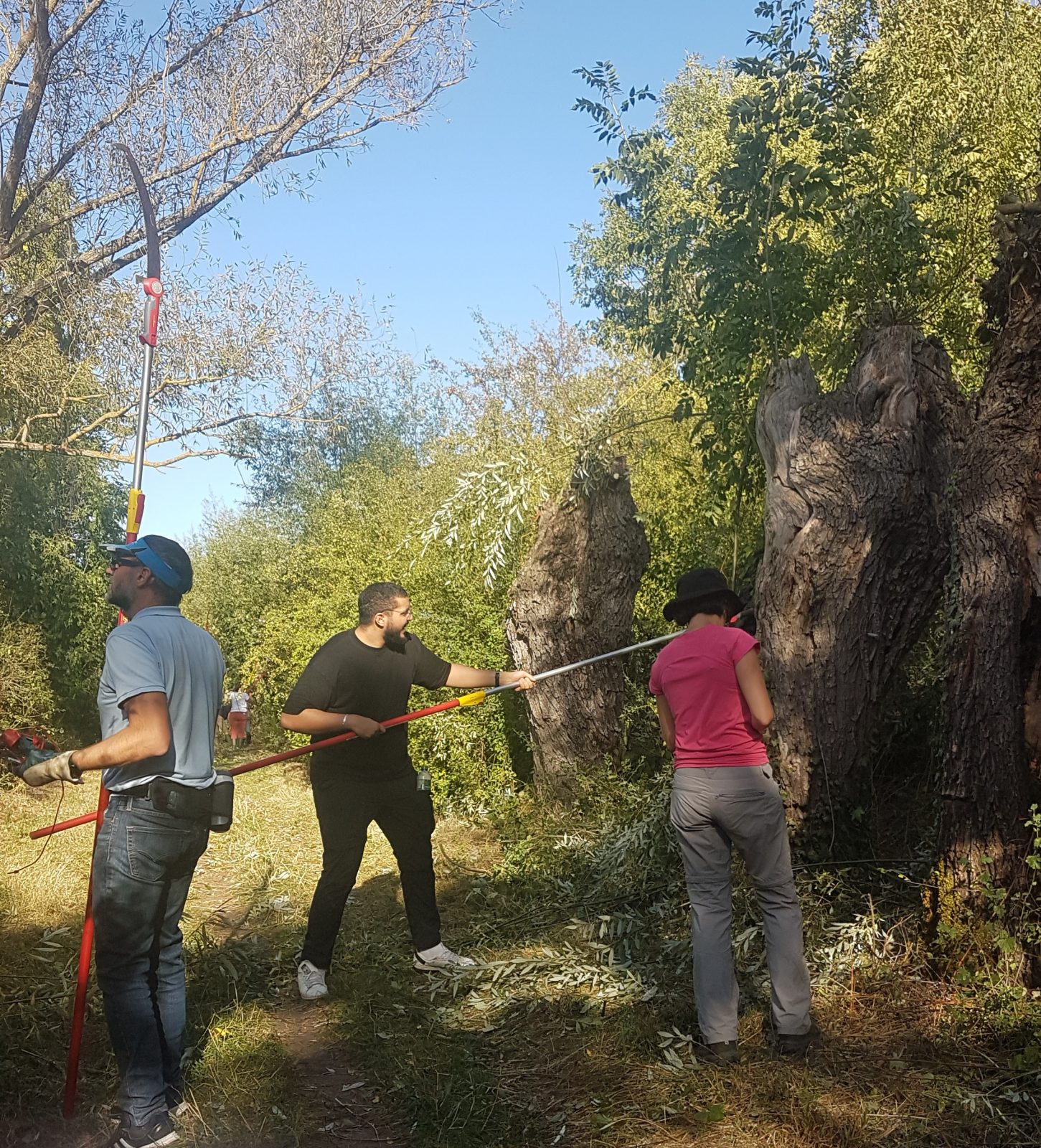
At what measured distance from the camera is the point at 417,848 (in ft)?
18.9

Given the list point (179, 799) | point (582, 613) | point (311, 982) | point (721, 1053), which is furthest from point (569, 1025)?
point (582, 613)

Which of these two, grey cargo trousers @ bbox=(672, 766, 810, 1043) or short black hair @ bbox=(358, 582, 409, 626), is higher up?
short black hair @ bbox=(358, 582, 409, 626)

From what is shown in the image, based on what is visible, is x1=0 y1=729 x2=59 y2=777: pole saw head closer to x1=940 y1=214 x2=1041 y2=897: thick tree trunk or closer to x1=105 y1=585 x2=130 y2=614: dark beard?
x1=105 y1=585 x2=130 y2=614: dark beard

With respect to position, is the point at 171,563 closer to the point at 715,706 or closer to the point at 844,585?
the point at 715,706

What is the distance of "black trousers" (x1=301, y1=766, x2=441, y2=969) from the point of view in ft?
18.1

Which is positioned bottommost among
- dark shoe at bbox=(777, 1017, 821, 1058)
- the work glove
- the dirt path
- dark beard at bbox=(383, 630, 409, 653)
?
dark shoe at bbox=(777, 1017, 821, 1058)

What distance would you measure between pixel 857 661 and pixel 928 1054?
228 centimetres

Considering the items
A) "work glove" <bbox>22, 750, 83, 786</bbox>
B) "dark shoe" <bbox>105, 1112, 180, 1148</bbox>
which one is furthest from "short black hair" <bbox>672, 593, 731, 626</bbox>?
"dark shoe" <bbox>105, 1112, 180, 1148</bbox>

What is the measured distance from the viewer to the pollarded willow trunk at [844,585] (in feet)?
19.3

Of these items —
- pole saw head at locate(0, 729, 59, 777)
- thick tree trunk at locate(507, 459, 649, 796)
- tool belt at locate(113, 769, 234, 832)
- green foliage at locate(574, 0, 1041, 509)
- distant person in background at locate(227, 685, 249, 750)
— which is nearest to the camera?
tool belt at locate(113, 769, 234, 832)

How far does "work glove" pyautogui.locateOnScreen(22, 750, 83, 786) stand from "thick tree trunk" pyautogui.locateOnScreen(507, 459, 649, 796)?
18.2 feet

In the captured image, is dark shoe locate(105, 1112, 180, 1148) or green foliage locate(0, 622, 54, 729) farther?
green foliage locate(0, 622, 54, 729)

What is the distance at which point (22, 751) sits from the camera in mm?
4301

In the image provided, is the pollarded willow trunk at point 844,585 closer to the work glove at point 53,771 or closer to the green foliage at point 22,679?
the work glove at point 53,771
